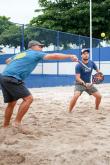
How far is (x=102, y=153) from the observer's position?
21.5 ft

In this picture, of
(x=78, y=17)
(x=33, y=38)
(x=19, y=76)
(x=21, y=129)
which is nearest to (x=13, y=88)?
(x=19, y=76)

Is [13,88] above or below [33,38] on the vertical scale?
below

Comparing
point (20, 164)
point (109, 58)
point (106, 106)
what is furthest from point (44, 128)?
point (109, 58)

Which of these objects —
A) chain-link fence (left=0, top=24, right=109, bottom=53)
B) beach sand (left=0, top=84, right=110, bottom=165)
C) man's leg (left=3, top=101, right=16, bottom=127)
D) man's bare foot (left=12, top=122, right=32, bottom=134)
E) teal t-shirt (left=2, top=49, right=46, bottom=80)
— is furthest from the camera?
chain-link fence (left=0, top=24, right=109, bottom=53)

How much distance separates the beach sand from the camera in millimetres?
6246

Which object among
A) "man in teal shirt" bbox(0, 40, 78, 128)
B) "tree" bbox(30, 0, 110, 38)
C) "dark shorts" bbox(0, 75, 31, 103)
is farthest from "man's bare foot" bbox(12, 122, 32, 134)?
"tree" bbox(30, 0, 110, 38)

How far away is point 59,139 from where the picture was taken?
7633mm

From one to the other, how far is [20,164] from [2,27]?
15.0 meters

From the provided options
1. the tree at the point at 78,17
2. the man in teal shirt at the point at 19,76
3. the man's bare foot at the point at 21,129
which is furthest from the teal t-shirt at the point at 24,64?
the tree at the point at 78,17

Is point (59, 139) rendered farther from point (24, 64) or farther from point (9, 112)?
point (24, 64)

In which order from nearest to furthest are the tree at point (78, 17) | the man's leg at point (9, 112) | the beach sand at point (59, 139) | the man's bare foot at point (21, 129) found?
the beach sand at point (59, 139)
the man's bare foot at point (21, 129)
the man's leg at point (9, 112)
the tree at point (78, 17)

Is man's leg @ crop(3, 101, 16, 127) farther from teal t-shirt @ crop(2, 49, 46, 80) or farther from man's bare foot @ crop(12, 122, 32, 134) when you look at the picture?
teal t-shirt @ crop(2, 49, 46, 80)

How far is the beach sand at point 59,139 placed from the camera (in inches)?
246

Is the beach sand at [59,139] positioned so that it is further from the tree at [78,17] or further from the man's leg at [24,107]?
the tree at [78,17]
